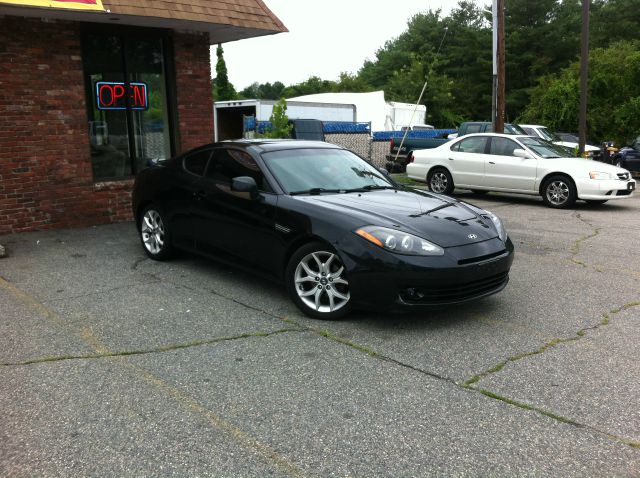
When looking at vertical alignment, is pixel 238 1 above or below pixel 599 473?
above

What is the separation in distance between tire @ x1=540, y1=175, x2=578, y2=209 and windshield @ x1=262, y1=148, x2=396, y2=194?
22.3 feet

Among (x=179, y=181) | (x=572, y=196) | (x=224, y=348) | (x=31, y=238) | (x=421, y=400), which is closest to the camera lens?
(x=421, y=400)

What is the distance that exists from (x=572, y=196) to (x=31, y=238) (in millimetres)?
9688

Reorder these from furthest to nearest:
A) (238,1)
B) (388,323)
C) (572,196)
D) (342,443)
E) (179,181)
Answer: (572,196) → (238,1) → (179,181) → (388,323) → (342,443)

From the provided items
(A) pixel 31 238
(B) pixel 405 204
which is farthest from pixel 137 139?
(B) pixel 405 204

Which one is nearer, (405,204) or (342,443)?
(342,443)

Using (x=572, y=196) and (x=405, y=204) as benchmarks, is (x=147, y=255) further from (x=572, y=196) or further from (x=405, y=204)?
(x=572, y=196)

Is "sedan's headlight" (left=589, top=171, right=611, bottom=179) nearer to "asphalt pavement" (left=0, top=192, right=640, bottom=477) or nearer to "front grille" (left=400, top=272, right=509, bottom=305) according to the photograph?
"asphalt pavement" (left=0, top=192, right=640, bottom=477)

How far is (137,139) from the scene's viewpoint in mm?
10266

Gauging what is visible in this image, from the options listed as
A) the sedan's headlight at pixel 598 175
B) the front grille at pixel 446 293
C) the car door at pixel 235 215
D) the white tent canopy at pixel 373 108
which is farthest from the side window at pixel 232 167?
the white tent canopy at pixel 373 108

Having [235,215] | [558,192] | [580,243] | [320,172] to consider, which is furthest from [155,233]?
[558,192]

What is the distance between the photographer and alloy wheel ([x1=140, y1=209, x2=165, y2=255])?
22.8 ft

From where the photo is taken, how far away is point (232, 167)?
603 cm

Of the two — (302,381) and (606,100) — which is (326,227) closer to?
(302,381)
